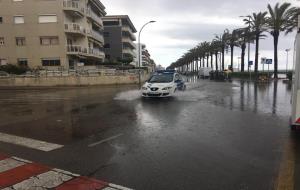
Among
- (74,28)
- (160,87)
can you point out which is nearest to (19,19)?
(74,28)

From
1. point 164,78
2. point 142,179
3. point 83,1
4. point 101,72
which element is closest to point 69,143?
point 142,179

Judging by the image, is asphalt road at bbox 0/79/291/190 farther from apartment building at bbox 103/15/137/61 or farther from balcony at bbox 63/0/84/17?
apartment building at bbox 103/15/137/61

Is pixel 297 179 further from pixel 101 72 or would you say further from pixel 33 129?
pixel 101 72

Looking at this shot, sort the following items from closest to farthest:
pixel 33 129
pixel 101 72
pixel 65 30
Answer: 1. pixel 33 129
2. pixel 101 72
3. pixel 65 30

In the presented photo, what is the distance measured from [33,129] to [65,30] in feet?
127

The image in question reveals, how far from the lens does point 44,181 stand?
5359 millimetres

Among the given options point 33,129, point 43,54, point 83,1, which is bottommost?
point 33,129

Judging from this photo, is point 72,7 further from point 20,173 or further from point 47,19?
point 20,173

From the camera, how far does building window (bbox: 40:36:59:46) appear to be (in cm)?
4694

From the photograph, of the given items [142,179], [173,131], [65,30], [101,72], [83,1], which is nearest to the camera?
[142,179]

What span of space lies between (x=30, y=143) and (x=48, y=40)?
41828mm

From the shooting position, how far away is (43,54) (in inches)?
1863

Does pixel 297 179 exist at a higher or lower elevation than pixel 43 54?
lower

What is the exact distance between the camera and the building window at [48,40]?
1848 inches
